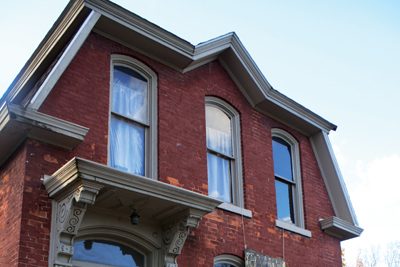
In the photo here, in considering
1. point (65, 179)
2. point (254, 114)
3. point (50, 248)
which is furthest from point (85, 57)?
point (254, 114)

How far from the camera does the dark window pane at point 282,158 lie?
14.1 m

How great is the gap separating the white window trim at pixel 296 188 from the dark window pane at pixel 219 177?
1.33 metres

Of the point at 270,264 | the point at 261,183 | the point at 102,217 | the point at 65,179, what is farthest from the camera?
the point at 261,183

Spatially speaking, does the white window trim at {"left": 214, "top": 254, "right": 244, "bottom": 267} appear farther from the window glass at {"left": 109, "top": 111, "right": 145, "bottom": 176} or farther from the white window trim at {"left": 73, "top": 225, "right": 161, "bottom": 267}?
the window glass at {"left": 109, "top": 111, "right": 145, "bottom": 176}

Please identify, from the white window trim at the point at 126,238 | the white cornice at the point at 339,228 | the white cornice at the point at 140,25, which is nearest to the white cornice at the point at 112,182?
the white window trim at the point at 126,238

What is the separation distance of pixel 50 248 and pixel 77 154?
5.29 feet

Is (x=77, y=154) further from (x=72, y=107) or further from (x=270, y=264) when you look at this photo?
(x=270, y=264)

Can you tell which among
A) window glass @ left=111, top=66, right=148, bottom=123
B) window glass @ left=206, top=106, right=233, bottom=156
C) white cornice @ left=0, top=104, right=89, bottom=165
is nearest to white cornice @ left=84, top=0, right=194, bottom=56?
window glass @ left=111, top=66, right=148, bottom=123

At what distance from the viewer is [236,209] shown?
12.2m

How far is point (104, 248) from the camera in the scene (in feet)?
33.4

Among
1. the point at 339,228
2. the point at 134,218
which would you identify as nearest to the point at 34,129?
the point at 134,218

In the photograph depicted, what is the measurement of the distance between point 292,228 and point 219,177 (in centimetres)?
196

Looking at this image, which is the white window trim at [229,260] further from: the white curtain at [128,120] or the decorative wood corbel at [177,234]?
the white curtain at [128,120]

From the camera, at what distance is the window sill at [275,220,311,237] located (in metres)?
13.0
